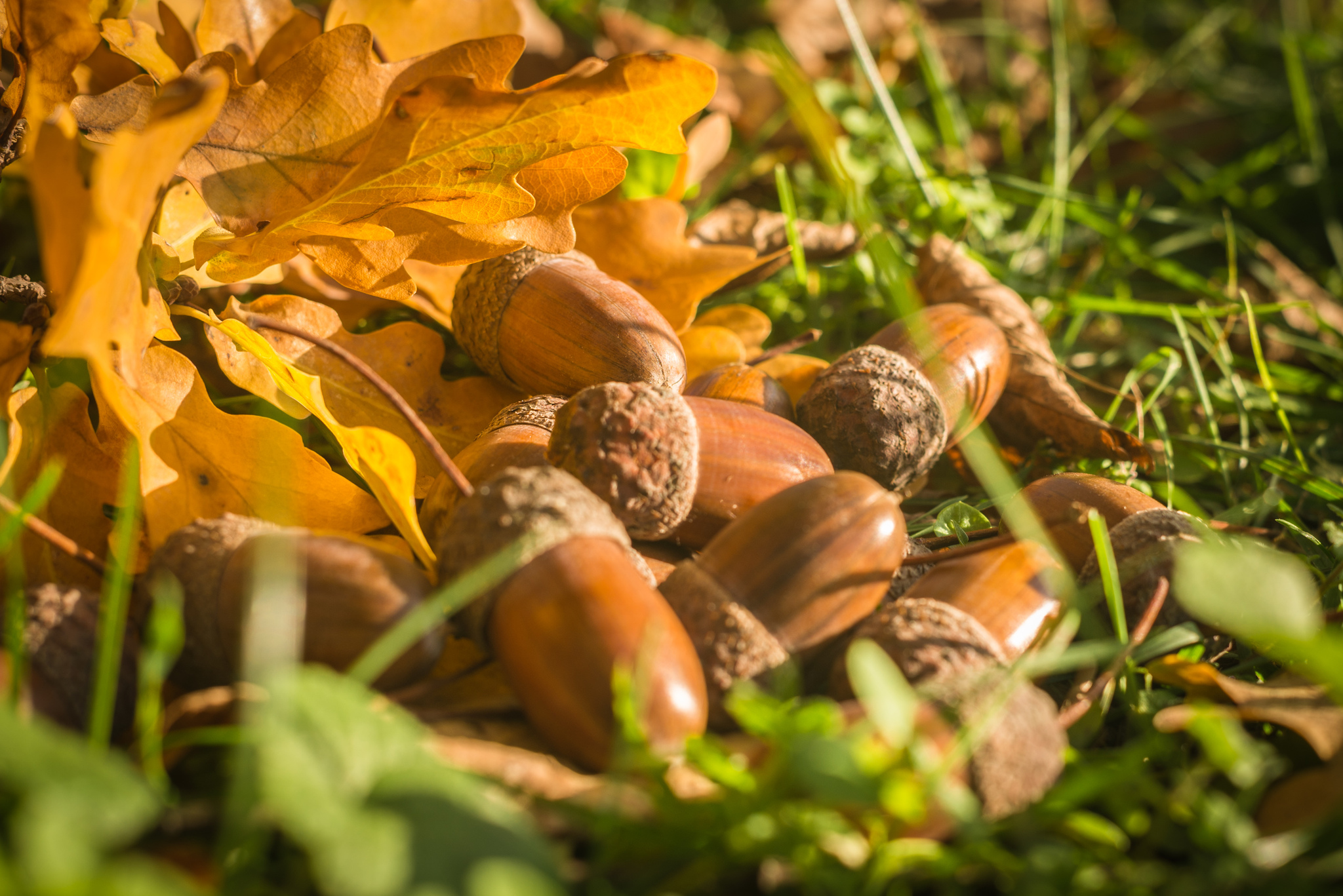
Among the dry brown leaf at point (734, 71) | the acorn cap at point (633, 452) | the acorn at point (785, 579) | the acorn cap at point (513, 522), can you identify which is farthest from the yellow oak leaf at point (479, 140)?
the dry brown leaf at point (734, 71)

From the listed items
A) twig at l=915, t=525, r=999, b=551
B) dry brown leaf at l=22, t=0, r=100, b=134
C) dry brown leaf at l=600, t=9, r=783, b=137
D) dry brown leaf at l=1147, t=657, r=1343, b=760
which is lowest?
twig at l=915, t=525, r=999, b=551

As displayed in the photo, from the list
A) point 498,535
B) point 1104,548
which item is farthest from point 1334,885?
point 498,535

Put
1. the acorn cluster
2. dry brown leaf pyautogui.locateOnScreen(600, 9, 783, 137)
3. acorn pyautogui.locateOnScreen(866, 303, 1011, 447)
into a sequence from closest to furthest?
1. the acorn cluster
2. acorn pyautogui.locateOnScreen(866, 303, 1011, 447)
3. dry brown leaf pyautogui.locateOnScreen(600, 9, 783, 137)

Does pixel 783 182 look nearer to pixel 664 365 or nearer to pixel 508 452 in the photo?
pixel 664 365

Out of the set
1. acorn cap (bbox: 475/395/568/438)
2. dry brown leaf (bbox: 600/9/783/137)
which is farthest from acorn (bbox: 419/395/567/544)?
dry brown leaf (bbox: 600/9/783/137)

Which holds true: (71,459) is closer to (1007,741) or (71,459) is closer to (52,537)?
(52,537)

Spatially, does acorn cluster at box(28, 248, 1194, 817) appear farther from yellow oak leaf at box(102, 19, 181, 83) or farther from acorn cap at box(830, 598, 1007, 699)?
yellow oak leaf at box(102, 19, 181, 83)
